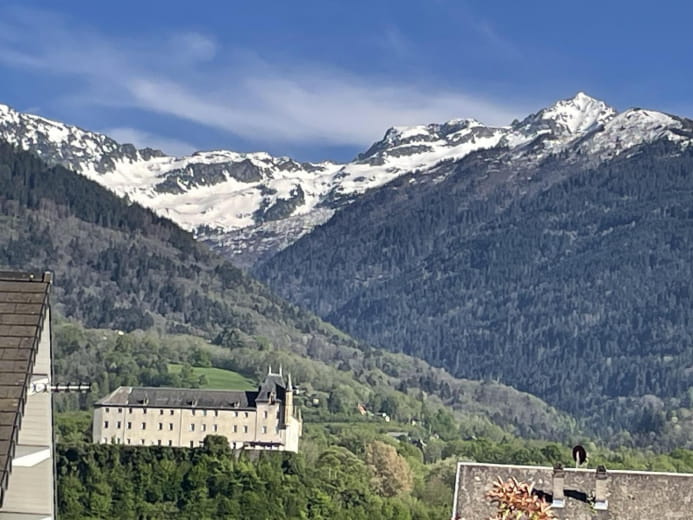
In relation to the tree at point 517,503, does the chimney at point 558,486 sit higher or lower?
lower

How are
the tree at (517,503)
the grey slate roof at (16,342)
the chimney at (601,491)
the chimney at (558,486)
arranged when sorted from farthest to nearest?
the chimney at (601,491), the chimney at (558,486), the tree at (517,503), the grey slate roof at (16,342)

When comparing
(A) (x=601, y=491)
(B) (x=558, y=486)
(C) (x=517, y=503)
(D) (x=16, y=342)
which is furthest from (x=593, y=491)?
(D) (x=16, y=342)

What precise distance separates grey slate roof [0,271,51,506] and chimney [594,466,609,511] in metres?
42.6

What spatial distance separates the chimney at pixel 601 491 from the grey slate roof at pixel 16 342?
42550 millimetres

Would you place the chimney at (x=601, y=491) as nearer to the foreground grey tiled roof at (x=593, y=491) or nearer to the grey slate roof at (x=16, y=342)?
the foreground grey tiled roof at (x=593, y=491)

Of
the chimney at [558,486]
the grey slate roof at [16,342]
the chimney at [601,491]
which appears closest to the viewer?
the grey slate roof at [16,342]

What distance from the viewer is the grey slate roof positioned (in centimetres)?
1077

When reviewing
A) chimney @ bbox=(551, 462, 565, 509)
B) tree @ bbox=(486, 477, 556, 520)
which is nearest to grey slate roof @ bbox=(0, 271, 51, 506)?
tree @ bbox=(486, 477, 556, 520)

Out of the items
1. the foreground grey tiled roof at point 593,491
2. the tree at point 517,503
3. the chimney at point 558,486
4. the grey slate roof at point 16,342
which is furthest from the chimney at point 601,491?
the grey slate roof at point 16,342

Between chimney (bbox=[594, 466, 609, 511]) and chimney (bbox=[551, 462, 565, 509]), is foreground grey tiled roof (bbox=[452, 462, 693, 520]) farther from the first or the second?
chimney (bbox=[551, 462, 565, 509])

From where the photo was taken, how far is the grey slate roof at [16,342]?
1077 cm

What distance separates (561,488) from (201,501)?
140 m

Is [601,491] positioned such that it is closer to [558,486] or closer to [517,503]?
[558,486]

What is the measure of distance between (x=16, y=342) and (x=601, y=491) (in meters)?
43.7
